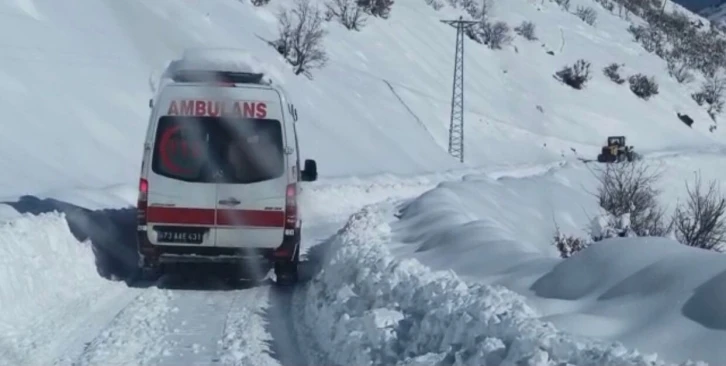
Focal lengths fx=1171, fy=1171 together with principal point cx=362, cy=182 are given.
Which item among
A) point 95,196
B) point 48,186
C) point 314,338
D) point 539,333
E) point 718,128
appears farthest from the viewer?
point 718,128

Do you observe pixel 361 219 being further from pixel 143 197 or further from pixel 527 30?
pixel 527 30

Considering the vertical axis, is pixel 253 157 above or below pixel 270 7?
above

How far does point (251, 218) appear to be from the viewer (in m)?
13.9

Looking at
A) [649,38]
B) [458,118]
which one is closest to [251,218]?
[458,118]

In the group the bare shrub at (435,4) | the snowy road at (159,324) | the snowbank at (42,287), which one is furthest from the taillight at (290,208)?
the bare shrub at (435,4)

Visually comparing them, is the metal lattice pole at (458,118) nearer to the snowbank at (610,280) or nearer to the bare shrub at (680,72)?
the snowbank at (610,280)

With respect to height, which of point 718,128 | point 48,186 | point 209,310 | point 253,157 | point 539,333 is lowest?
point 718,128

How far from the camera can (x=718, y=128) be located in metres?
82.8

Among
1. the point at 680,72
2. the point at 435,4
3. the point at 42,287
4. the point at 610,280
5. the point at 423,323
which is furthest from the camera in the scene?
the point at 680,72

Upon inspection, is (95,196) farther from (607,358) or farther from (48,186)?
(607,358)

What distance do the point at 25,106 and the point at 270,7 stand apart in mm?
26593

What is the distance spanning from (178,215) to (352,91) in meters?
35.6

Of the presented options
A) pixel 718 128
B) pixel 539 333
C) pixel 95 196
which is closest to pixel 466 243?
pixel 539 333

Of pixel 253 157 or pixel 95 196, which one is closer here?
pixel 253 157
